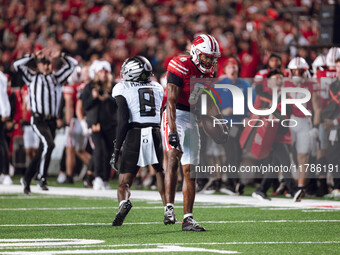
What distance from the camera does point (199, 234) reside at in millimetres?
8258

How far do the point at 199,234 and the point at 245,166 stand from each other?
20.0 ft

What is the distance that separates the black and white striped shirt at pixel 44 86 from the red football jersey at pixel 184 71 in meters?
5.75

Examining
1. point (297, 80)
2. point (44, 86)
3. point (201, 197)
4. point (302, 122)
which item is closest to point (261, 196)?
point (201, 197)

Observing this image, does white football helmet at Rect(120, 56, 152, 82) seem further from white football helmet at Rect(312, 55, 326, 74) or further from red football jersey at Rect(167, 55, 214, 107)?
white football helmet at Rect(312, 55, 326, 74)

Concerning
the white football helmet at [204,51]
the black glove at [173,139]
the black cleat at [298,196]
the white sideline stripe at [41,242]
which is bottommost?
the black cleat at [298,196]

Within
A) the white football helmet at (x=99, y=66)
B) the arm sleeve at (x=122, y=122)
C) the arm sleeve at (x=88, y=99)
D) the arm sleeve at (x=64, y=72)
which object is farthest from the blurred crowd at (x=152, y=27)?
the arm sleeve at (x=122, y=122)

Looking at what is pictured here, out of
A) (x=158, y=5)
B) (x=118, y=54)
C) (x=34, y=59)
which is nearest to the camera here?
(x=34, y=59)

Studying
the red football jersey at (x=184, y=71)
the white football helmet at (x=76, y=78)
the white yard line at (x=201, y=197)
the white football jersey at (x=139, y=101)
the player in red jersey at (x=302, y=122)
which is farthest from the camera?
the white football helmet at (x=76, y=78)

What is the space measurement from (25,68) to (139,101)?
230 inches

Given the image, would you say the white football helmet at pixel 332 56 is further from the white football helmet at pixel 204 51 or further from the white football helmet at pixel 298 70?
the white football helmet at pixel 204 51

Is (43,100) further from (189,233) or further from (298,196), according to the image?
(189,233)

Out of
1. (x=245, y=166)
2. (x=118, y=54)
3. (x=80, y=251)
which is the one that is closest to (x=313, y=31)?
(x=118, y=54)

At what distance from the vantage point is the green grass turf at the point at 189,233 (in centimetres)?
737

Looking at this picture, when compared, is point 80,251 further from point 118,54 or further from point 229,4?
point 229,4
